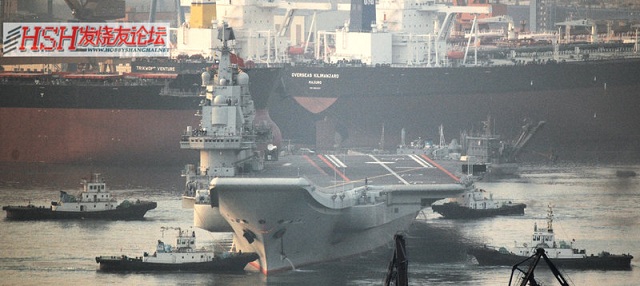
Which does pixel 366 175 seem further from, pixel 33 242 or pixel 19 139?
pixel 19 139

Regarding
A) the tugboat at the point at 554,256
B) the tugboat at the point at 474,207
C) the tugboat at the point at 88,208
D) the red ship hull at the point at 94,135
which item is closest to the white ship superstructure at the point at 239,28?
the red ship hull at the point at 94,135

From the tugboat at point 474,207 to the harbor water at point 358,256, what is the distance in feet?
1.76

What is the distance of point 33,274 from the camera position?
59.0m

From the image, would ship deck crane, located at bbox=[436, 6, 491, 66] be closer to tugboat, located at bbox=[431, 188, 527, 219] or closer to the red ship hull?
the red ship hull

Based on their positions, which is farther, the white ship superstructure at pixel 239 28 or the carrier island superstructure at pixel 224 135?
the white ship superstructure at pixel 239 28

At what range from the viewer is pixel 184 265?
59250 millimetres

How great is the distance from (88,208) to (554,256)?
60.3 ft

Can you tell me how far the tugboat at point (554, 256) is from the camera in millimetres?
59875


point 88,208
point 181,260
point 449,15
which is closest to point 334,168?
point 181,260

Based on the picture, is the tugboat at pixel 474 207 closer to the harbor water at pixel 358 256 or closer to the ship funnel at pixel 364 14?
the harbor water at pixel 358 256

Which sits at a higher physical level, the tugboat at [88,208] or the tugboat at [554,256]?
the tugboat at [88,208]

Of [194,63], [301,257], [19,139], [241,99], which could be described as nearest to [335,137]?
[194,63]

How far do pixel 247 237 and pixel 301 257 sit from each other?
1.78 m

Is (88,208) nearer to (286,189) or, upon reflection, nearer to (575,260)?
(286,189)
